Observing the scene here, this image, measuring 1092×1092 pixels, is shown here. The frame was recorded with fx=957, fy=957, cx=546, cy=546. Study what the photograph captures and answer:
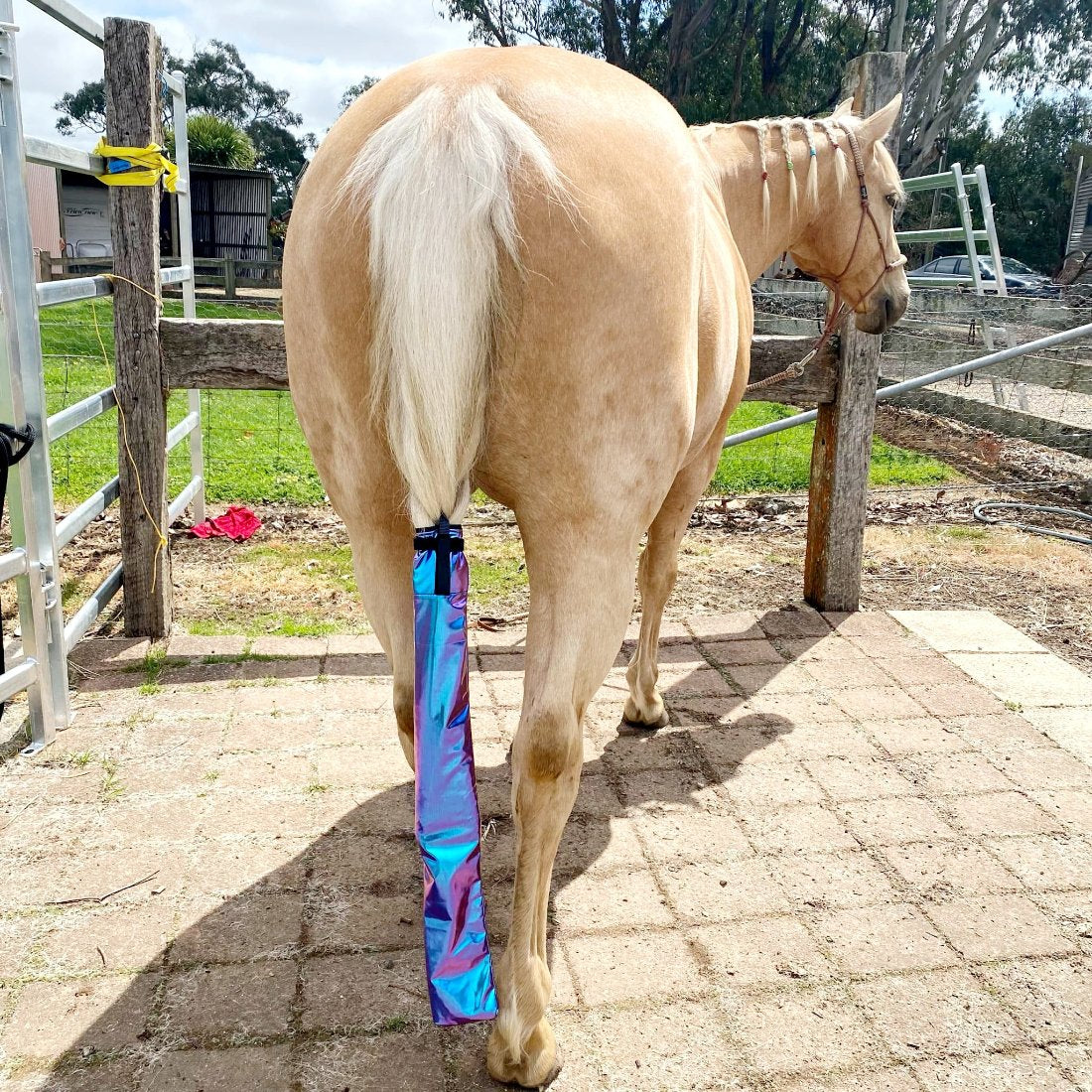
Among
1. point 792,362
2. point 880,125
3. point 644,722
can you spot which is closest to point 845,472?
point 792,362

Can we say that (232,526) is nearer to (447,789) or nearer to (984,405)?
(447,789)

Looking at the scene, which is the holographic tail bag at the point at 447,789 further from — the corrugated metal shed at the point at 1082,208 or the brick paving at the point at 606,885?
the corrugated metal shed at the point at 1082,208

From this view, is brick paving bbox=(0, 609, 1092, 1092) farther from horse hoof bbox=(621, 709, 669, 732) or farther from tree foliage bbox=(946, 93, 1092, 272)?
tree foliage bbox=(946, 93, 1092, 272)

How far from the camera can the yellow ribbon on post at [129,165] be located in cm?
356

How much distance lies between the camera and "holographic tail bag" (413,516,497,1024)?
66.6 inches

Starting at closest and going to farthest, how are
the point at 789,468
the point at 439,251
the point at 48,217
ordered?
the point at 439,251, the point at 789,468, the point at 48,217

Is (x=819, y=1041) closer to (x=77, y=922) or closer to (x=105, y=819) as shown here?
(x=77, y=922)

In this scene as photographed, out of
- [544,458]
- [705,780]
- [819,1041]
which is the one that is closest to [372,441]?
[544,458]

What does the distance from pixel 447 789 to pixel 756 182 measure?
8.07ft

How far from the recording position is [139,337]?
3.76m

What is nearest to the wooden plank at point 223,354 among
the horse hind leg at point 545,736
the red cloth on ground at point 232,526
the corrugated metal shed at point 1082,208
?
the red cloth on ground at point 232,526

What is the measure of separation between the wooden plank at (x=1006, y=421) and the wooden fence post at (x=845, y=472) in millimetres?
3516

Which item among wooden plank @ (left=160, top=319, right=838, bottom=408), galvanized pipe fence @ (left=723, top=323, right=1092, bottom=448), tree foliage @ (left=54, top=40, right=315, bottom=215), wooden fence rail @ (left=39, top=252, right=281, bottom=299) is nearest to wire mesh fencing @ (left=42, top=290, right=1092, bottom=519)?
galvanized pipe fence @ (left=723, top=323, right=1092, bottom=448)

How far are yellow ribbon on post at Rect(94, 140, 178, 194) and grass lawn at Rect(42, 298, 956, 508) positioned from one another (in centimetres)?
191
